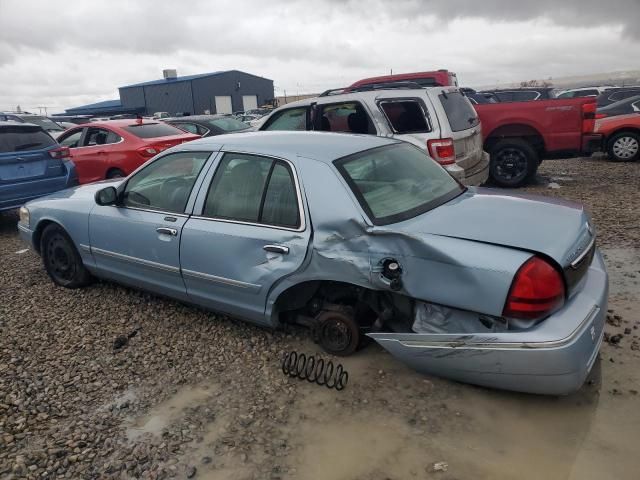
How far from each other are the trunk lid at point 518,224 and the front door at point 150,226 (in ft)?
5.74

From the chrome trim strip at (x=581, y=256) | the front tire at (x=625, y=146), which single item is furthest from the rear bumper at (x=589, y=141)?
the chrome trim strip at (x=581, y=256)

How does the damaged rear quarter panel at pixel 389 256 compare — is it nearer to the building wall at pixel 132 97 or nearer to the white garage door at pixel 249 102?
the white garage door at pixel 249 102

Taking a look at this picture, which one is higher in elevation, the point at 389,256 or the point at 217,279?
the point at 389,256

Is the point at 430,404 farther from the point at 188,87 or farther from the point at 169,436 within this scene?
the point at 188,87

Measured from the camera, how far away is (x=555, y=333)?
243 centimetres

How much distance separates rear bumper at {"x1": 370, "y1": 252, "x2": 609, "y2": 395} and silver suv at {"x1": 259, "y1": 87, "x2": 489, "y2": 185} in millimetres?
3328

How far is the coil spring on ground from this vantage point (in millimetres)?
3104

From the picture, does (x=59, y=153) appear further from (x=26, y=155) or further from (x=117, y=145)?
(x=117, y=145)

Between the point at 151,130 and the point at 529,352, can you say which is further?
the point at 151,130

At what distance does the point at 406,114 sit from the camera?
616 cm

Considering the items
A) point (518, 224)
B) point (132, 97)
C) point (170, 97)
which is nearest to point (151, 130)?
point (518, 224)

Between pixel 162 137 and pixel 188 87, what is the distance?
3830 cm

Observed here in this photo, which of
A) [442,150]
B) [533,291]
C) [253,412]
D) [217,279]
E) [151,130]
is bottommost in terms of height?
[253,412]

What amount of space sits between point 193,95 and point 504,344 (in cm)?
4483
